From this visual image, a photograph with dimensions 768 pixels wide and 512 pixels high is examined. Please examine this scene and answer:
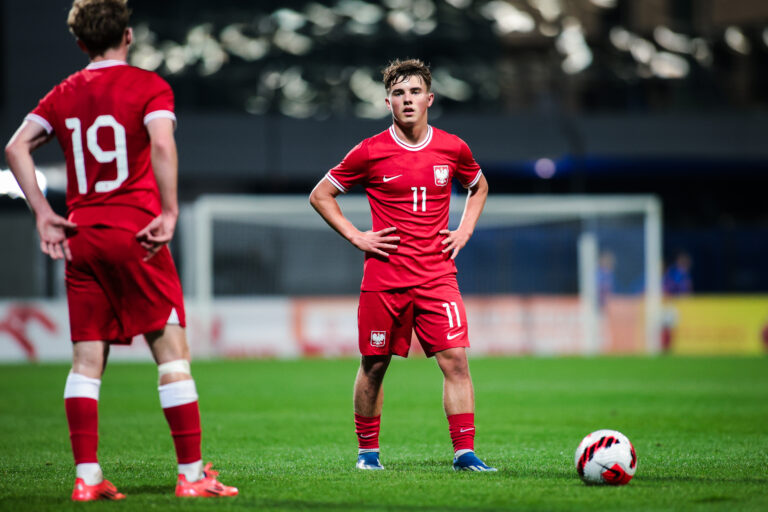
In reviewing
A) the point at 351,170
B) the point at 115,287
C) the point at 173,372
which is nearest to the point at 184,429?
the point at 173,372

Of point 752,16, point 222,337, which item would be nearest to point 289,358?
point 222,337

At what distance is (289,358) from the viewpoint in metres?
19.7

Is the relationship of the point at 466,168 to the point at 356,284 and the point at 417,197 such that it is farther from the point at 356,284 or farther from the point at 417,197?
the point at 356,284

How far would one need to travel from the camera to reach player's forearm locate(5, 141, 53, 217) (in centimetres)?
445

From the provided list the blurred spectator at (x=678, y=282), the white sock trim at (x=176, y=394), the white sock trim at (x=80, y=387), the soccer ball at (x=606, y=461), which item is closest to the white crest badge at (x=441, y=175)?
the soccer ball at (x=606, y=461)

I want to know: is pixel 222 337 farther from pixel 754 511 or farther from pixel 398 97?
pixel 754 511

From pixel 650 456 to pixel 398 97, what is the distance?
2684mm

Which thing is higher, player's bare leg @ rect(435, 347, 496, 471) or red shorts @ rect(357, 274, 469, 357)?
red shorts @ rect(357, 274, 469, 357)

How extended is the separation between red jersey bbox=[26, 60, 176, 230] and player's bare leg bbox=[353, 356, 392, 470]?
5.79 ft

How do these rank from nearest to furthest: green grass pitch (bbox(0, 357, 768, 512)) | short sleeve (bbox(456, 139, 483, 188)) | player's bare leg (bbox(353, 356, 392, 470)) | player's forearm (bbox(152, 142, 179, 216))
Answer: player's forearm (bbox(152, 142, 179, 216)) < green grass pitch (bbox(0, 357, 768, 512)) < player's bare leg (bbox(353, 356, 392, 470)) < short sleeve (bbox(456, 139, 483, 188))

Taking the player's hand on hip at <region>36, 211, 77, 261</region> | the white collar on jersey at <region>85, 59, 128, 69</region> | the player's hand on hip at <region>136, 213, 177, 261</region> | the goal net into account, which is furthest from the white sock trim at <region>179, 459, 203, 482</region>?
the goal net

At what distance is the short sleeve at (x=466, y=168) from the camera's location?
232 inches

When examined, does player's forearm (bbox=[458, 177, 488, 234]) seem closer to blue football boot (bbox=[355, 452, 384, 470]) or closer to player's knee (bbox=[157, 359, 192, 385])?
blue football boot (bbox=[355, 452, 384, 470])

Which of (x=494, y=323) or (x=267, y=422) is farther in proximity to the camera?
(x=494, y=323)
